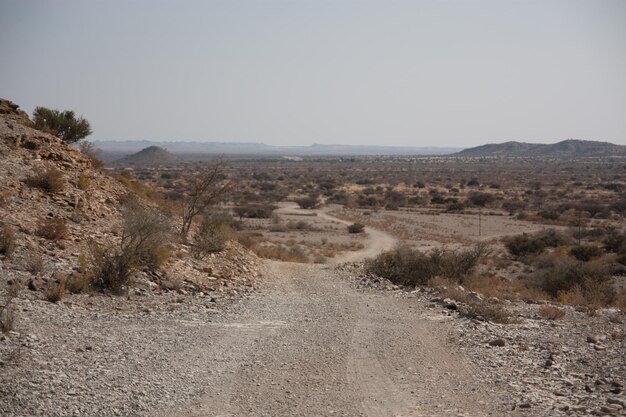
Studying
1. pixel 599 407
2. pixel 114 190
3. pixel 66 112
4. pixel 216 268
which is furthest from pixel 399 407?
pixel 66 112

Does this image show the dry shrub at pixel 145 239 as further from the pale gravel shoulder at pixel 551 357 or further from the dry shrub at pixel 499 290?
the dry shrub at pixel 499 290

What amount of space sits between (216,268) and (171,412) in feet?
38.0

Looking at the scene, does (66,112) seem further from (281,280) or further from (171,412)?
(171,412)

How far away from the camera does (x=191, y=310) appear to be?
1395 centimetres

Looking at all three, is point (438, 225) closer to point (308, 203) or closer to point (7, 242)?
point (308, 203)

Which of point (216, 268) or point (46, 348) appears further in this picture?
point (216, 268)

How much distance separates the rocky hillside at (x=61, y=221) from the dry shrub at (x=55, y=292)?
0.24 metres

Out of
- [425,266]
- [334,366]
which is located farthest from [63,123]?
[334,366]

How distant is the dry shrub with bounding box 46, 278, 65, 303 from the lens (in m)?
12.2

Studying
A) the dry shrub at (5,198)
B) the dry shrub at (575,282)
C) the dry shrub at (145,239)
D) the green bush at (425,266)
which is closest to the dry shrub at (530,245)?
the dry shrub at (575,282)

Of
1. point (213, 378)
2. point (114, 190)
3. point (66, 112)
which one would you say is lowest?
point (213, 378)

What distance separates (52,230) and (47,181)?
3.60 meters

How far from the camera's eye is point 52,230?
52.3 feet

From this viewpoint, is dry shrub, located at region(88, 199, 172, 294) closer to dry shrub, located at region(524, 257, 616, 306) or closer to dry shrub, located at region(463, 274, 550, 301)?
dry shrub, located at region(463, 274, 550, 301)
